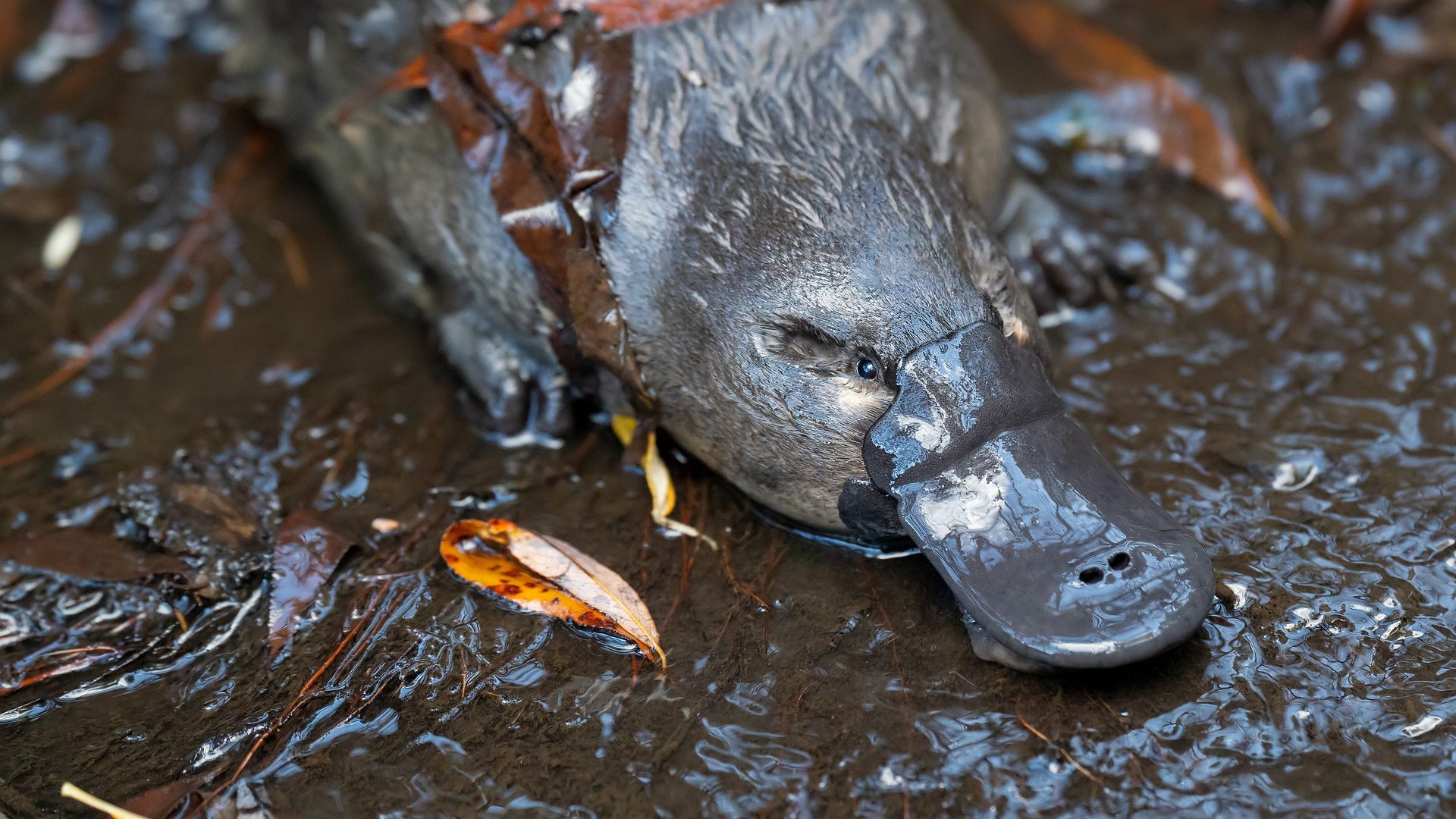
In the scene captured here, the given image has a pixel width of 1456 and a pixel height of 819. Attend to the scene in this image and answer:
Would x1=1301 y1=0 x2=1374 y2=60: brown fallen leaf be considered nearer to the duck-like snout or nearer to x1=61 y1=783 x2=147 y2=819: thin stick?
the duck-like snout

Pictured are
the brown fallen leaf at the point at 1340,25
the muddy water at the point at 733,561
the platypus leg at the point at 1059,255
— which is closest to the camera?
the muddy water at the point at 733,561

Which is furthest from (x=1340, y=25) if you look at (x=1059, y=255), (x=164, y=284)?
(x=164, y=284)

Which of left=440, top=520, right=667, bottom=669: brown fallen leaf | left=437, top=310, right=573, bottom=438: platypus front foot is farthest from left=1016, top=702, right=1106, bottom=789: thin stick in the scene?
left=437, top=310, right=573, bottom=438: platypus front foot

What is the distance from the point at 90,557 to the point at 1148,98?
9.42 feet

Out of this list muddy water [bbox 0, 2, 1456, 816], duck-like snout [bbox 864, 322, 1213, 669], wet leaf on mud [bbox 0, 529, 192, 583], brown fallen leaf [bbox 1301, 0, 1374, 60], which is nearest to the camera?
duck-like snout [bbox 864, 322, 1213, 669]

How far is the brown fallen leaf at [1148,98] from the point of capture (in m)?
3.36

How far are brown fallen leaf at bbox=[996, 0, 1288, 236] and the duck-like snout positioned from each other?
1.51 meters

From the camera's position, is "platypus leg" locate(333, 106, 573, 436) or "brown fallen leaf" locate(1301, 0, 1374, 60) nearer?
"platypus leg" locate(333, 106, 573, 436)

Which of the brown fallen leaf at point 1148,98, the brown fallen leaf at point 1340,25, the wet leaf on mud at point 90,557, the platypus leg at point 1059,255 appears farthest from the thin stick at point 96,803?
the brown fallen leaf at point 1340,25

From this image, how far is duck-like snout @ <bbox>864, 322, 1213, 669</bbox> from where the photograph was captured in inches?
70.8

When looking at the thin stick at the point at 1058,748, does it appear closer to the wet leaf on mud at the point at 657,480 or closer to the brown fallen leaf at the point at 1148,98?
the wet leaf on mud at the point at 657,480

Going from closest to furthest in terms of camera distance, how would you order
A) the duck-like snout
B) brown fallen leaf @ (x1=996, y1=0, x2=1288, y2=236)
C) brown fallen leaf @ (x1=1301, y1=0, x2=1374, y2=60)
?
the duck-like snout < brown fallen leaf @ (x1=996, y1=0, x2=1288, y2=236) < brown fallen leaf @ (x1=1301, y1=0, x2=1374, y2=60)

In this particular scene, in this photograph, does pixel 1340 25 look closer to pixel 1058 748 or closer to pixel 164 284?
pixel 1058 748

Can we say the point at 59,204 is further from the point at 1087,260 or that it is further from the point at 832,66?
the point at 1087,260
